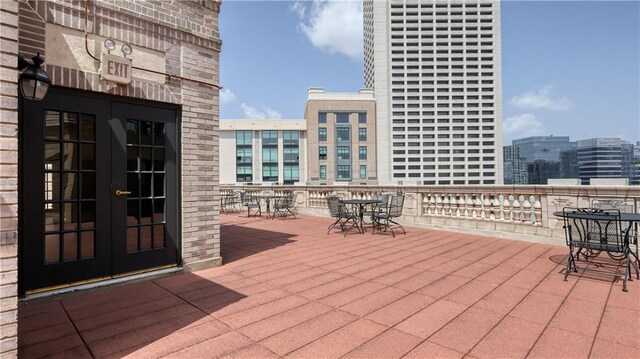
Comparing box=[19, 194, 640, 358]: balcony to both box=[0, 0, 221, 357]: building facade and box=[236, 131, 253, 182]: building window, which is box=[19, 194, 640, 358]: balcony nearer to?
box=[0, 0, 221, 357]: building facade

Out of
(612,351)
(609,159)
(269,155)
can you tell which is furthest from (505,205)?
(609,159)

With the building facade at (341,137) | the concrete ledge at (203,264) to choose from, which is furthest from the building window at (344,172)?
the concrete ledge at (203,264)

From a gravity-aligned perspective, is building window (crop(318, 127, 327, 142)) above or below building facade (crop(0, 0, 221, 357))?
above

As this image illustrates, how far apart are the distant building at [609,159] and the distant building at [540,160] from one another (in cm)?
826

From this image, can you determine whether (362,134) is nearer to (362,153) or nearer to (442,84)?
(362,153)

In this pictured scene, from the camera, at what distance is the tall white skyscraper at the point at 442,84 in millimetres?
88500

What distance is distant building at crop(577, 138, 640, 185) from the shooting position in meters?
148

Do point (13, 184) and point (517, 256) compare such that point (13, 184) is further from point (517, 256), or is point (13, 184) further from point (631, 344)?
point (517, 256)

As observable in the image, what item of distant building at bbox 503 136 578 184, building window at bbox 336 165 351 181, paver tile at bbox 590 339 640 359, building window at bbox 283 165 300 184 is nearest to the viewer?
paver tile at bbox 590 339 640 359

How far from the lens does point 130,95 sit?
410 cm

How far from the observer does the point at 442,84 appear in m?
92.1

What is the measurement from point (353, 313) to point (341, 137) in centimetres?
6201

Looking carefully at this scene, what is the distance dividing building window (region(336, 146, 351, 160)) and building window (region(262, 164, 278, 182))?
1271 centimetres

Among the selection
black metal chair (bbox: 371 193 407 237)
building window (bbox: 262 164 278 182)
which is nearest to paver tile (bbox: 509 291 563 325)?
black metal chair (bbox: 371 193 407 237)
